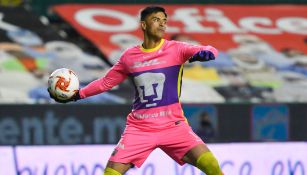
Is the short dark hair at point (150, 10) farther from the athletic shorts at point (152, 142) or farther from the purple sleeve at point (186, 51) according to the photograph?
the athletic shorts at point (152, 142)

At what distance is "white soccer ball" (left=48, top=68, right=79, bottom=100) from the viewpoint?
7797 millimetres

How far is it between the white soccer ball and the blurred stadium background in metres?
6.67

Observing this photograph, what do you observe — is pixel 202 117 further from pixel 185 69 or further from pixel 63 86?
pixel 63 86

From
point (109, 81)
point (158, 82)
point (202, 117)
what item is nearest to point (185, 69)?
point (202, 117)

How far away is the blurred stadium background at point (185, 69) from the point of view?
606 inches

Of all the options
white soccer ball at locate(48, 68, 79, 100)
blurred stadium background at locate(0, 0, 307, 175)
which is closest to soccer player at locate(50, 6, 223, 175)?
white soccer ball at locate(48, 68, 79, 100)

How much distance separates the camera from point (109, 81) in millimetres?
7797

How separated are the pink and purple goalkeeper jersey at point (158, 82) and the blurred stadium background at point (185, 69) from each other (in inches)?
273

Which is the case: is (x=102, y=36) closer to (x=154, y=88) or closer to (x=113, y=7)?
(x=113, y=7)

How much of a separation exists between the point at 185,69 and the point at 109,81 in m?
9.13

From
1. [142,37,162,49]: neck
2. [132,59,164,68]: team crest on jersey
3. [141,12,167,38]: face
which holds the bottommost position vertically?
[132,59,164,68]: team crest on jersey

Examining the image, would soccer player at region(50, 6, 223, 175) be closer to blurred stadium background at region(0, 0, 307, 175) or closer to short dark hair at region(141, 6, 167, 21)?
short dark hair at region(141, 6, 167, 21)

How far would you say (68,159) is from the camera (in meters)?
9.76

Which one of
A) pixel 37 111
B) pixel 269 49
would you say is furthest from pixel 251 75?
pixel 37 111
